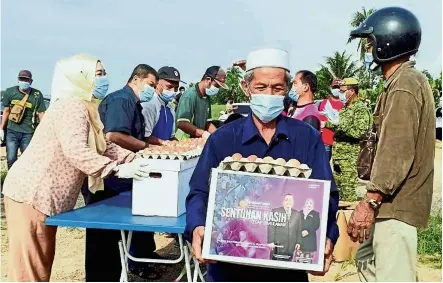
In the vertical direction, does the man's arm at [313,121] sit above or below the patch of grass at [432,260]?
above

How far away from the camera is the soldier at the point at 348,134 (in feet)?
24.1

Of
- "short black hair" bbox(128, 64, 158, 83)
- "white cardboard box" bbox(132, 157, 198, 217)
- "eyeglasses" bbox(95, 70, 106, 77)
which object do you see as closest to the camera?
"white cardboard box" bbox(132, 157, 198, 217)

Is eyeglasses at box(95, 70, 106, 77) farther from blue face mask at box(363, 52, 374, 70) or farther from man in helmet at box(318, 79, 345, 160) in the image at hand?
man in helmet at box(318, 79, 345, 160)

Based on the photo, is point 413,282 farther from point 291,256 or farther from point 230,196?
point 230,196

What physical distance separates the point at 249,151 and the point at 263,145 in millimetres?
61

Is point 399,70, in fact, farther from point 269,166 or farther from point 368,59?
point 269,166

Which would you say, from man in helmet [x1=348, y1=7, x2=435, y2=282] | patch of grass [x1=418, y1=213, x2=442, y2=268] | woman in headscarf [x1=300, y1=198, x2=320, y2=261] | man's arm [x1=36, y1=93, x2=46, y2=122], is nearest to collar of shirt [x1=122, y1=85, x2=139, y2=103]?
man in helmet [x1=348, y1=7, x2=435, y2=282]

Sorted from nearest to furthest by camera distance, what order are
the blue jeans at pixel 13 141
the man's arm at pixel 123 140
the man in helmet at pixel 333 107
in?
the man's arm at pixel 123 140, the man in helmet at pixel 333 107, the blue jeans at pixel 13 141

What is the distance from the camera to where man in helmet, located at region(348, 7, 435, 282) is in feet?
9.02

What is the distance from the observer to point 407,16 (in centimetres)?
303

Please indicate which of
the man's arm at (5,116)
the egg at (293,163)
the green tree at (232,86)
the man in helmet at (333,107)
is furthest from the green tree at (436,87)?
the egg at (293,163)

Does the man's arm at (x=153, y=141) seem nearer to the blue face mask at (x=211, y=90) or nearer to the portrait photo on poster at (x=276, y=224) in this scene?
the blue face mask at (x=211, y=90)

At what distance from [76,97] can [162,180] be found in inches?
29.0

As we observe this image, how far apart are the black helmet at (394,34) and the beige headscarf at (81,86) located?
5.67 feet
